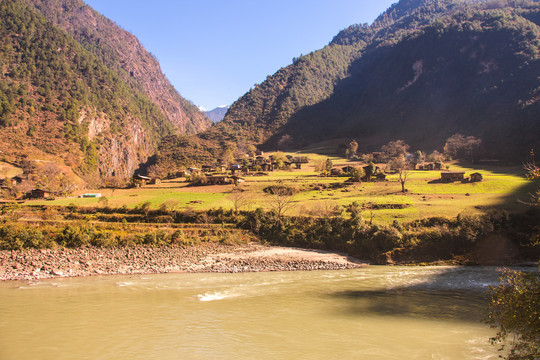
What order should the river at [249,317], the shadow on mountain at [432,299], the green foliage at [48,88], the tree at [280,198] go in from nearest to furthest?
1. the river at [249,317]
2. the shadow on mountain at [432,299]
3. the tree at [280,198]
4. the green foliage at [48,88]

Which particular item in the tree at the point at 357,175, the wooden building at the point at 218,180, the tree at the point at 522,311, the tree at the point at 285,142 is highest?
the tree at the point at 285,142

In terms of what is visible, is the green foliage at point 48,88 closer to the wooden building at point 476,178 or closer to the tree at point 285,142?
the tree at point 285,142

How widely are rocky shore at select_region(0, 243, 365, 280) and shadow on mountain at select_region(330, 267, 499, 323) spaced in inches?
441

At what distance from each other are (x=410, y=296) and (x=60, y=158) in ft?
439

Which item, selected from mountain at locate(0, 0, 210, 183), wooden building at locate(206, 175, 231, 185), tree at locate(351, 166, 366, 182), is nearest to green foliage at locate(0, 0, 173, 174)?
mountain at locate(0, 0, 210, 183)

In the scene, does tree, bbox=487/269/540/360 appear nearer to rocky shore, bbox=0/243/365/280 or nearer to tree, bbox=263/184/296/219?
rocky shore, bbox=0/243/365/280

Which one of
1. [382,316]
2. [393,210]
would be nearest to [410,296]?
[382,316]

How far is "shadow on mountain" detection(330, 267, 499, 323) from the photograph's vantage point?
85.8 ft

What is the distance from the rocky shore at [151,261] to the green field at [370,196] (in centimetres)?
1336

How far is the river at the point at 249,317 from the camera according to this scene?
2003 centimetres

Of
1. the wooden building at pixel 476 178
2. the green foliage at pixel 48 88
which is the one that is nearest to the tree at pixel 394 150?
the wooden building at pixel 476 178

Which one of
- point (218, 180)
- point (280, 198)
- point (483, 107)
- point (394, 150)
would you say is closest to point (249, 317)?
point (280, 198)

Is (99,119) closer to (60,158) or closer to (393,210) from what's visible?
(60,158)

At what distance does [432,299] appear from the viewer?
2958cm
